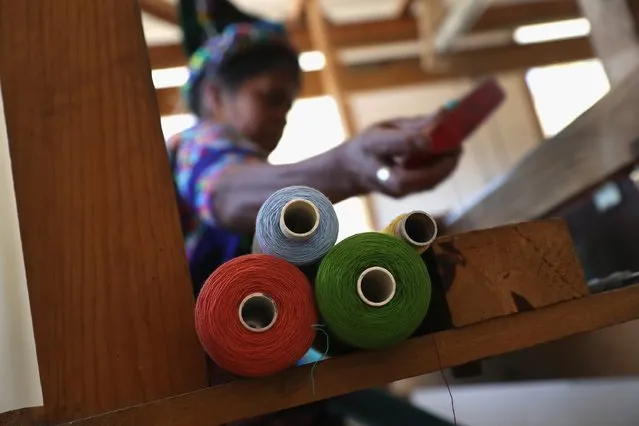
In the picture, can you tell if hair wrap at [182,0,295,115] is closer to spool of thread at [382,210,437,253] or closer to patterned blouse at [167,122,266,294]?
patterned blouse at [167,122,266,294]

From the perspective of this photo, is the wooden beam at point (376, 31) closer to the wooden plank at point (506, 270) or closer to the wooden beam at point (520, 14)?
the wooden beam at point (520, 14)

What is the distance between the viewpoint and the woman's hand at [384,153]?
0.75 m

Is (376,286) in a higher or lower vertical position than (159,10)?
lower

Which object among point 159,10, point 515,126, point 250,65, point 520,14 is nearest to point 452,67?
point 520,14

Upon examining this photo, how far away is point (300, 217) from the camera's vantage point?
21.0 inches

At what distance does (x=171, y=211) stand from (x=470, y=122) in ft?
1.46

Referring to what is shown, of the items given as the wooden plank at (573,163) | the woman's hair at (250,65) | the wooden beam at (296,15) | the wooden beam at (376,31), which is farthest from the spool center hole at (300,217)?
the wooden beam at (296,15)

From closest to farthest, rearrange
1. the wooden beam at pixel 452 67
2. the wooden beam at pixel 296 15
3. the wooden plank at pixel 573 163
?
1. the wooden plank at pixel 573 163
2. the wooden beam at pixel 452 67
3. the wooden beam at pixel 296 15

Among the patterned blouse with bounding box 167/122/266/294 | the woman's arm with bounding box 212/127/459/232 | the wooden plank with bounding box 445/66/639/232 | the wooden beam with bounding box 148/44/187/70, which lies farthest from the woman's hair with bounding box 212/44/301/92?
the wooden beam with bounding box 148/44/187/70

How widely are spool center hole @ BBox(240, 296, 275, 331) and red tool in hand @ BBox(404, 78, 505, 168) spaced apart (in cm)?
37

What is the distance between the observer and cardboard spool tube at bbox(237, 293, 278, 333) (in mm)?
477

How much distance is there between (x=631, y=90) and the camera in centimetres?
83

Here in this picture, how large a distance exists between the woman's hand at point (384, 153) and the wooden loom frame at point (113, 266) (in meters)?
0.25

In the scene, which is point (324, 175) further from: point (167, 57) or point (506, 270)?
point (167, 57)
